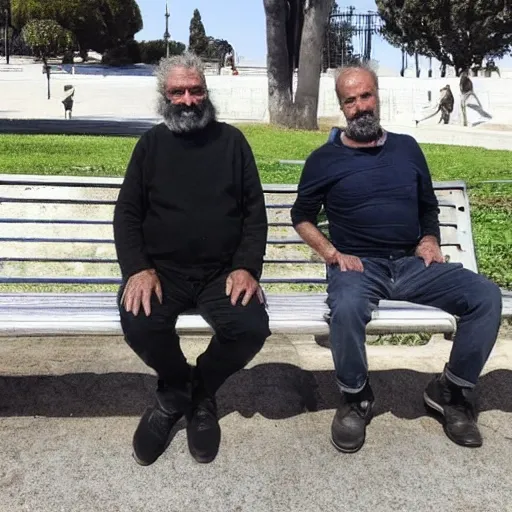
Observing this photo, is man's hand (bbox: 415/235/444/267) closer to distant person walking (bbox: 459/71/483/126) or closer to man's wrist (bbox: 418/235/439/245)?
man's wrist (bbox: 418/235/439/245)

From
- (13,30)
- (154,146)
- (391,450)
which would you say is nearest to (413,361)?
(391,450)

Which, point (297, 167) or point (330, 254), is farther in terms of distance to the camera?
point (297, 167)

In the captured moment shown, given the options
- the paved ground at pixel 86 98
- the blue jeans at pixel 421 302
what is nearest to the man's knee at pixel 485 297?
the blue jeans at pixel 421 302

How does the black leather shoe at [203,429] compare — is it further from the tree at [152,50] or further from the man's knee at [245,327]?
the tree at [152,50]

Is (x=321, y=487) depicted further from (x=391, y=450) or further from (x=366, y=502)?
(x=391, y=450)

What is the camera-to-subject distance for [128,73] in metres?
48.0

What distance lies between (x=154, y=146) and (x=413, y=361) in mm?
1720

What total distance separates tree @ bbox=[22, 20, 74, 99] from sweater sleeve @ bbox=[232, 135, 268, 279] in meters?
48.9

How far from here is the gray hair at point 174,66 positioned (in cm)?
315

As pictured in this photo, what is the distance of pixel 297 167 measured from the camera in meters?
9.74

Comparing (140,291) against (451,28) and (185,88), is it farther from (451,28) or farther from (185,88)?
(451,28)

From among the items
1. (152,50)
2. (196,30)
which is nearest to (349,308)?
(152,50)

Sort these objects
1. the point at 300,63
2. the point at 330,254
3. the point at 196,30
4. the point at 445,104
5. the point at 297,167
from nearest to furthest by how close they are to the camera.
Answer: the point at 330,254 < the point at 297,167 < the point at 300,63 < the point at 445,104 < the point at 196,30

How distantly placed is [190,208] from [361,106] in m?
0.84
